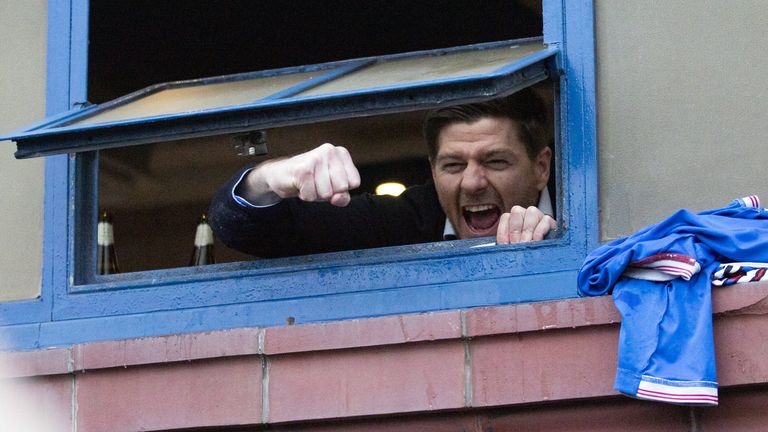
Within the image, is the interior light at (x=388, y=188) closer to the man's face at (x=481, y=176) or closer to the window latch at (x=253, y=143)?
the man's face at (x=481, y=176)

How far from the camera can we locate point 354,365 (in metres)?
4.13

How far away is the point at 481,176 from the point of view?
17.3 feet

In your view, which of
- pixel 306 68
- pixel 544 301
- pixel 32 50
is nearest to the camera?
pixel 544 301

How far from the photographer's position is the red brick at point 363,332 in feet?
13.3

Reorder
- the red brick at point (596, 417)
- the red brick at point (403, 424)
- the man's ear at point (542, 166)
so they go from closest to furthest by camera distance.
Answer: the red brick at point (596, 417) → the red brick at point (403, 424) → the man's ear at point (542, 166)

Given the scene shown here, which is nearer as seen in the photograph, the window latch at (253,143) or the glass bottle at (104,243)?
the window latch at (253,143)

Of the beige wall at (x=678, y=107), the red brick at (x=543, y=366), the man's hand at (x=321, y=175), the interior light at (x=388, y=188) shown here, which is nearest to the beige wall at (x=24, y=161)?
the man's hand at (x=321, y=175)

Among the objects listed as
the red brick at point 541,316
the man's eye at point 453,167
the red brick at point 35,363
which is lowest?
the red brick at point 35,363

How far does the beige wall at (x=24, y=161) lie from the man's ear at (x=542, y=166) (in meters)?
1.71

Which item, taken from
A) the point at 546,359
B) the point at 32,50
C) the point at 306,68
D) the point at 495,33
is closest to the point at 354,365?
the point at 546,359

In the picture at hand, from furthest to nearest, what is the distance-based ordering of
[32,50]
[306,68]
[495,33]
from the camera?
1. [495,33]
2. [32,50]
3. [306,68]

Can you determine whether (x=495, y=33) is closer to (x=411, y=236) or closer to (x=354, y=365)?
(x=411, y=236)

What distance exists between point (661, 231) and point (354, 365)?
3.00ft

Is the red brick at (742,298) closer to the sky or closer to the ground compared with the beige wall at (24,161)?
closer to the ground
